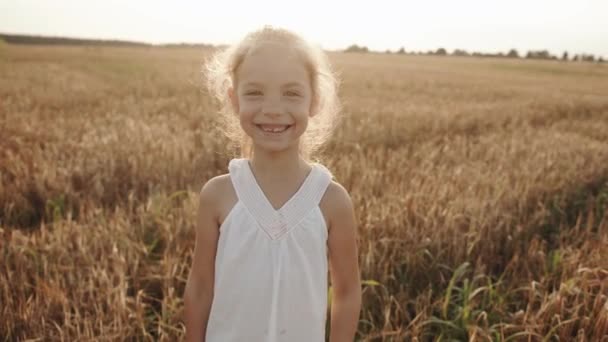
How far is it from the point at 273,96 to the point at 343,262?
49 cm

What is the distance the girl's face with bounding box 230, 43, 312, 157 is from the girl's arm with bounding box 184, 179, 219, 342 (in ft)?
0.71

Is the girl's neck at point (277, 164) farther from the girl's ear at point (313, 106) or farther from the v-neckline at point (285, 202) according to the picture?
the girl's ear at point (313, 106)

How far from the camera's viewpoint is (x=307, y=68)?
1256 millimetres

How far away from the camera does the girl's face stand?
1195mm

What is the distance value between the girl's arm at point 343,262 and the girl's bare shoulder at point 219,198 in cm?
26

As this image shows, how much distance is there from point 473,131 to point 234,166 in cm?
614

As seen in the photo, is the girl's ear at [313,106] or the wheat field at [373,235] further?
the wheat field at [373,235]

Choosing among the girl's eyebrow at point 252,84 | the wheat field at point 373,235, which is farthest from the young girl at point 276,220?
the wheat field at point 373,235

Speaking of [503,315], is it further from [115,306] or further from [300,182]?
[115,306]

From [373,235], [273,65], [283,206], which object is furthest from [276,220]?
[373,235]

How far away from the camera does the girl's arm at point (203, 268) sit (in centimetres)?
131

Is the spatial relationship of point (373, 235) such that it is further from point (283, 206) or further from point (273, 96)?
point (273, 96)

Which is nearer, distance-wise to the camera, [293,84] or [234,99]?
[293,84]

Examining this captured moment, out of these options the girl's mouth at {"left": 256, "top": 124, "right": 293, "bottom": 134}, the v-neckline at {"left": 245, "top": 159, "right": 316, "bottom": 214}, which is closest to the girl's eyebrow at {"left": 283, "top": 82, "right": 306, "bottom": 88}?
the girl's mouth at {"left": 256, "top": 124, "right": 293, "bottom": 134}
